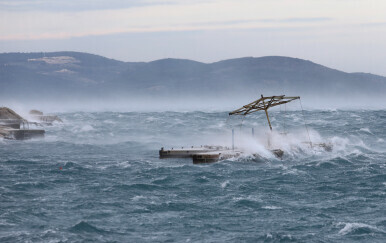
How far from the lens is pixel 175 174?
146 feet

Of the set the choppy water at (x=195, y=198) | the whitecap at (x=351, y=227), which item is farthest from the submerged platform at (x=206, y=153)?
the whitecap at (x=351, y=227)

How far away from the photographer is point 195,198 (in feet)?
116

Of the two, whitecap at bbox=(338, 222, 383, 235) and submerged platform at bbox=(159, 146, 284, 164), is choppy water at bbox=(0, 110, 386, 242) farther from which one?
submerged platform at bbox=(159, 146, 284, 164)

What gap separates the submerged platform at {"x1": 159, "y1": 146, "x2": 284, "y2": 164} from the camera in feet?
163

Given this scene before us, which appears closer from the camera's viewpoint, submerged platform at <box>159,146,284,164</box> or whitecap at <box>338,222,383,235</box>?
whitecap at <box>338,222,383,235</box>

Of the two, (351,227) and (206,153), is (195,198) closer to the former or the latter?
(351,227)

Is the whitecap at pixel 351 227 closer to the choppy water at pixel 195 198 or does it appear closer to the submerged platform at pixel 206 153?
the choppy water at pixel 195 198

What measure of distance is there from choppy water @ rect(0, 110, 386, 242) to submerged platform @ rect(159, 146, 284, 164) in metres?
0.84

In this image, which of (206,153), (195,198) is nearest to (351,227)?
(195,198)

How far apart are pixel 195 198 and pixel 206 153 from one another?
51.2 feet

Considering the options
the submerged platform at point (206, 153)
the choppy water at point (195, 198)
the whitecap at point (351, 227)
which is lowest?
the whitecap at point (351, 227)

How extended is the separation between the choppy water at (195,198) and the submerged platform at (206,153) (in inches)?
33.0

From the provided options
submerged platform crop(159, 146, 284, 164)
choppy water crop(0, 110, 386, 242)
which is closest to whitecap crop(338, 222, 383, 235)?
choppy water crop(0, 110, 386, 242)

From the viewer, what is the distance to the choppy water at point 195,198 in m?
27.4
